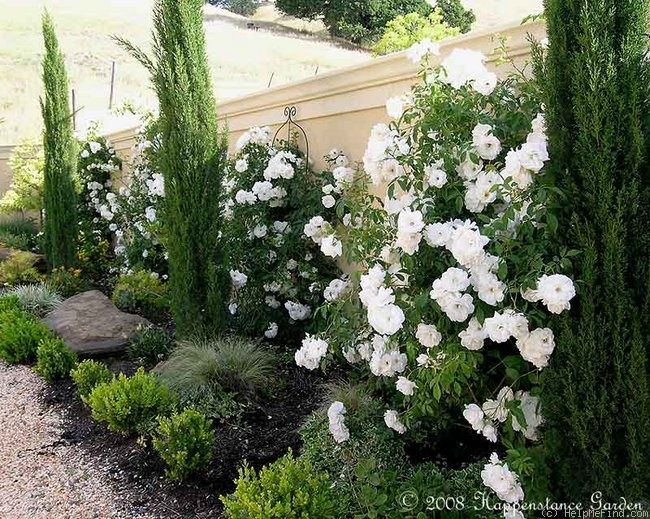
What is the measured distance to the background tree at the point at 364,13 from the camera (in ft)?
98.4

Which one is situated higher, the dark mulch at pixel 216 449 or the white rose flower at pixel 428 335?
the white rose flower at pixel 428 335

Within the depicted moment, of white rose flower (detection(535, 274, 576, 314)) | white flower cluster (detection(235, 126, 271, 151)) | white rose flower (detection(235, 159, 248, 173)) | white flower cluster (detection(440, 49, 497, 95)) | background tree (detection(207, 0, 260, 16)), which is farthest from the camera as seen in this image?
background tree (detection(207, 0, 260, 16))

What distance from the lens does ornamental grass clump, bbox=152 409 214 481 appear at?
334cm

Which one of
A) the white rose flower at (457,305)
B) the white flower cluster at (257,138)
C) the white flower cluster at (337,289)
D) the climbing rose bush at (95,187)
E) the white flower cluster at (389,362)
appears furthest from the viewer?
the climbing rose bush at (95,187)

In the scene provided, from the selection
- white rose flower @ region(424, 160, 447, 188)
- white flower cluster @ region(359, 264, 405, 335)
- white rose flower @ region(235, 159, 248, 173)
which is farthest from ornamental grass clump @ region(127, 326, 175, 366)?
white rose flower @ region(424, 160, 447, 188)

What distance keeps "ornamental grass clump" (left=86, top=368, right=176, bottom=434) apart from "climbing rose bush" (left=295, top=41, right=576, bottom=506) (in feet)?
4.33

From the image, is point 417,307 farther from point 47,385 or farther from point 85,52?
point 85,52

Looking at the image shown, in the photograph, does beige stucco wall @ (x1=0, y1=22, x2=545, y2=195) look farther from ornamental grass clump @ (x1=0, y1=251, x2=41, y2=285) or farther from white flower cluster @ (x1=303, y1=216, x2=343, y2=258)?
ornamental grass clump @ (x1=0, y1=251, x2=41, y2=285)

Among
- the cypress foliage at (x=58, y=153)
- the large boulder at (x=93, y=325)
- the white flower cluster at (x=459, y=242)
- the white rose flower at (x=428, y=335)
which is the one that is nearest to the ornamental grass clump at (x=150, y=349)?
the large boulder at (x=93, y=325)

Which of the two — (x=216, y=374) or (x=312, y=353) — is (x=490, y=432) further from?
(x=216, y=374)

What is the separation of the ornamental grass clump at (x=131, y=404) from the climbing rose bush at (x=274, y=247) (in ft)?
4.74

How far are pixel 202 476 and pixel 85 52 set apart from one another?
3298cm

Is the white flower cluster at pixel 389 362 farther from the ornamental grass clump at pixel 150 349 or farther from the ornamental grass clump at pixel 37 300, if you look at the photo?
the ornamental grass clump at pixel 37 300

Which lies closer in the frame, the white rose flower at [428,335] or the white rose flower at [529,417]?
the white rose flower at [529,417]
